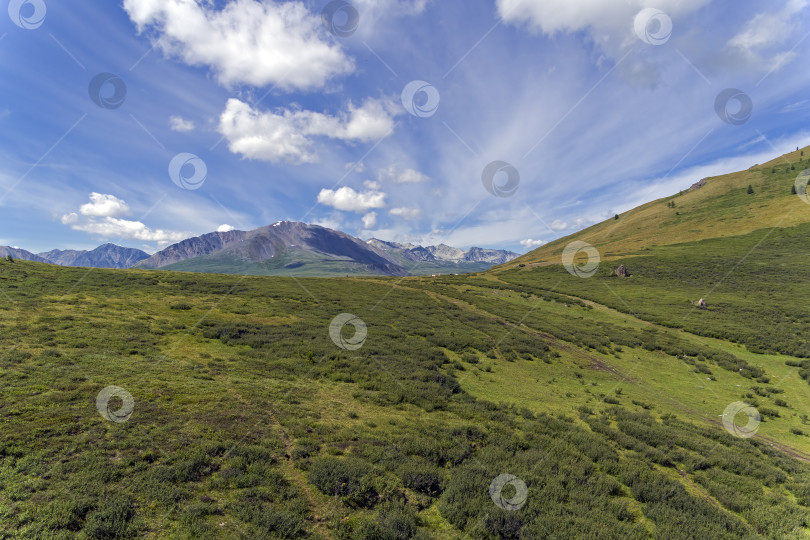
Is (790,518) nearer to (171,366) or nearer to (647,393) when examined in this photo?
(647,393)

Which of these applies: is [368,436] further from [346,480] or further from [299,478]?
[299,478]

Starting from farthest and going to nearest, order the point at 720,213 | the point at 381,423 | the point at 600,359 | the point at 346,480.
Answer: the point at 720,213
the point at 600,359
the point at 381,423
the point at 346,480

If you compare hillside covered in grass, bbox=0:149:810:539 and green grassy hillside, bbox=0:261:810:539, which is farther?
hillside covered in grass, bbox=0:149:810:539

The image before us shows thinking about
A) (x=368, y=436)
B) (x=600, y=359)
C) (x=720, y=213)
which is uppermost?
(x=720, y=213)

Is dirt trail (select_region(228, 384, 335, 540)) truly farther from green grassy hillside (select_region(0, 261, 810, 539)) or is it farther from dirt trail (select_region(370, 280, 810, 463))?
dirt trail (select_region(370, 280, 810, 463))

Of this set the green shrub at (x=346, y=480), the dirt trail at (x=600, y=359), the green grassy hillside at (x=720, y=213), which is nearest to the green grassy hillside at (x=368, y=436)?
the green shrub at (x=346, y=480)

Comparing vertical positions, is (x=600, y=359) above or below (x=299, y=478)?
above

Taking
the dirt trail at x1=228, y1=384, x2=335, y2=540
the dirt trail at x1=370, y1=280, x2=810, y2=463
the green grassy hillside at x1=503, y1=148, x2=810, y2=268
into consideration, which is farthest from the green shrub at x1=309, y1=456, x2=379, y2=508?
the green grassy hillside at x1=503, y1=148, x2=810, y2=268

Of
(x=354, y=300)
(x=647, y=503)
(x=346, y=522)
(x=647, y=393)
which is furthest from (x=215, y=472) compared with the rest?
(x=354, y=300)

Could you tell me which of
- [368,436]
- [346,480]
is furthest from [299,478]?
[368,436]

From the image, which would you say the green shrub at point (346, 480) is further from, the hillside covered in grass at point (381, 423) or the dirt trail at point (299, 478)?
the dirt trail at point (299, 478)

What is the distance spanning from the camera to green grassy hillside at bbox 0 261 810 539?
8266 millimetres

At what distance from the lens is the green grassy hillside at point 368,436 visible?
8.27 meters

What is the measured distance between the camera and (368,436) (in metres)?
12.7
